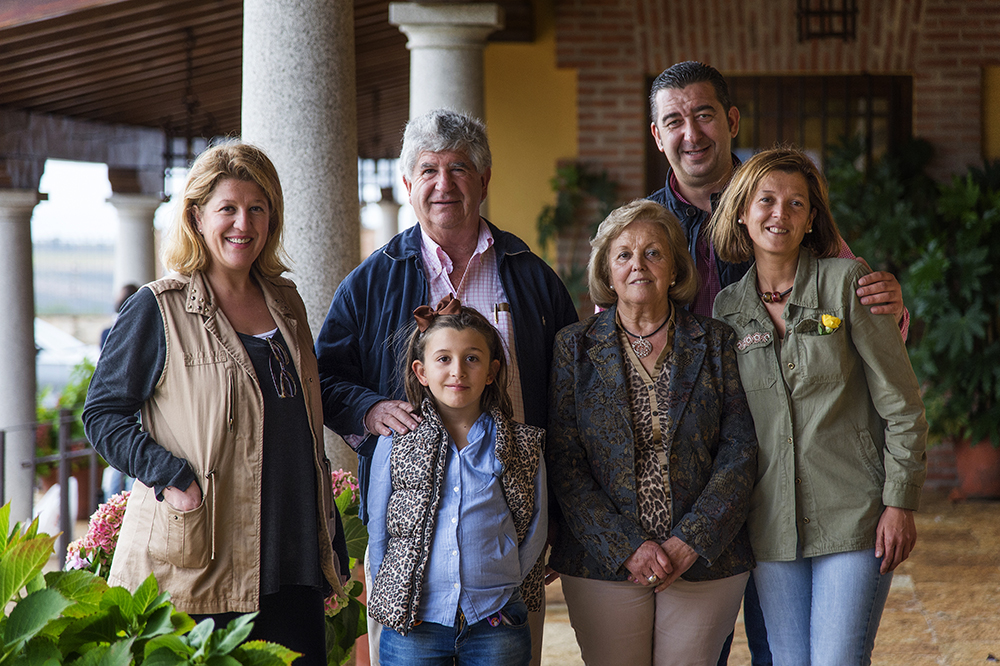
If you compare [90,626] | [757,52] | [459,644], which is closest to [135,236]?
[757,52]

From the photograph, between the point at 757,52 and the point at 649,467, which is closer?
the point at 649,467

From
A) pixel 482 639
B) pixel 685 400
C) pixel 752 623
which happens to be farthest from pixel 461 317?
pixel 752 623

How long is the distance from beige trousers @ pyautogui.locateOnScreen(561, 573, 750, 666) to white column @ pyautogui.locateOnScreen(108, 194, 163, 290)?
28.0ft

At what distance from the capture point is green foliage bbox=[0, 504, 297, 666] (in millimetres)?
1354

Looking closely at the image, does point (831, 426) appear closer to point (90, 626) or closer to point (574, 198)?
point (90, 626)

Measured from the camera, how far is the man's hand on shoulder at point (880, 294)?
2.24 meters

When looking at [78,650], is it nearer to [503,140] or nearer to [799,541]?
[799,541]

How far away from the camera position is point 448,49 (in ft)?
18.2

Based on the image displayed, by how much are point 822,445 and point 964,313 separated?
16.5ft

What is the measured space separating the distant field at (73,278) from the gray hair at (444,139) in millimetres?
32399

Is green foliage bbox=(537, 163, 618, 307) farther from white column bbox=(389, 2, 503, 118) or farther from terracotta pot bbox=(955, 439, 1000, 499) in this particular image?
terracotta pot bbox=(955, 439, 1000, 499)

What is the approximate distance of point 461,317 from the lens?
220 cm

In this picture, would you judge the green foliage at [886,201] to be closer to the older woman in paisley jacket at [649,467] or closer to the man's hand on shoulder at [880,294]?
the man's hand on shoulder at [880,294]

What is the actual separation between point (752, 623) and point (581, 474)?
34.7 inches
